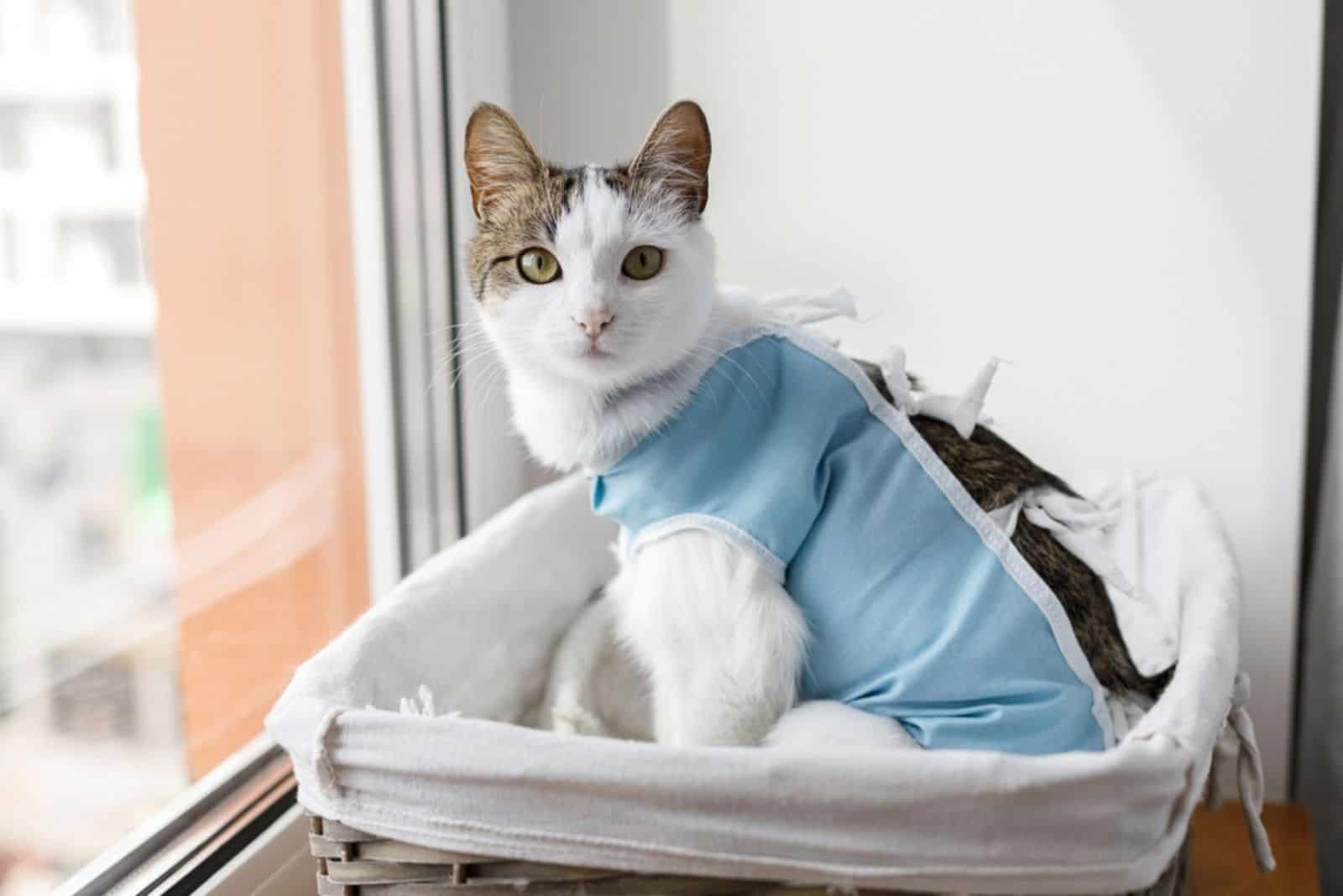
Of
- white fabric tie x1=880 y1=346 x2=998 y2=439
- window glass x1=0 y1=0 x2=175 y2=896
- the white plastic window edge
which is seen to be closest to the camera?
white fabric tie x1=880 y1=346 x2=998 y2=439

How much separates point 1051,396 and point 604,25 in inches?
30.1

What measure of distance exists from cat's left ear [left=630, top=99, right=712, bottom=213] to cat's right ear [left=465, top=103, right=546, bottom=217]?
92mm

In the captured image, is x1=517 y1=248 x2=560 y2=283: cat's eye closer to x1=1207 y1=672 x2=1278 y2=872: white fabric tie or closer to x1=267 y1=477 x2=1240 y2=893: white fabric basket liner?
x1=267 y1=477 x2=1240 y2=893: white fabric basket liner

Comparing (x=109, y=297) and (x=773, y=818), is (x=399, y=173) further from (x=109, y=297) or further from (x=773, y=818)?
(x=773, y=818)

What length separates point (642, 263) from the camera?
0.95m

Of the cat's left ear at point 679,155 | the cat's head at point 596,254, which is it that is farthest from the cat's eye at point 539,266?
the cat's left ear at point 679,155

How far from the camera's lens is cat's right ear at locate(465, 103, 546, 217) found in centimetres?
95

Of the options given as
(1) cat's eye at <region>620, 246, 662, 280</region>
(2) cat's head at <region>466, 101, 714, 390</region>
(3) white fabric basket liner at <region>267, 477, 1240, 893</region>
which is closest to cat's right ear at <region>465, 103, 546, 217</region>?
(2) cat's head at <region>466, 101, 714, 390</region>

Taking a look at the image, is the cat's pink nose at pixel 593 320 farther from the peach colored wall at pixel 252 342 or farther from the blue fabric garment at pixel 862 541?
the peach colored wall at pixel 252 342

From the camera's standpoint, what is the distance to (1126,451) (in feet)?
4.70

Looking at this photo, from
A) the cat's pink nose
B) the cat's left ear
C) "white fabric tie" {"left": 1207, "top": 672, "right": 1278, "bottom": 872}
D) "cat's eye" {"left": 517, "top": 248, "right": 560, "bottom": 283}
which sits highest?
the cat's left ear

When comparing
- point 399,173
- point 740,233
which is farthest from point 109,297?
point 740,233

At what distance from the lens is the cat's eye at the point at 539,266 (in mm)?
944

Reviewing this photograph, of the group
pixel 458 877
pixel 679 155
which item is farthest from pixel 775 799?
pixel 679 155
